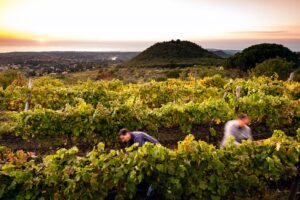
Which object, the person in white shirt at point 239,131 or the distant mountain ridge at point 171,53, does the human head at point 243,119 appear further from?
the distant mountain ridge at point 171,53

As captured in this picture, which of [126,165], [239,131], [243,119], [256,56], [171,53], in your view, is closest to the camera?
[126,165]

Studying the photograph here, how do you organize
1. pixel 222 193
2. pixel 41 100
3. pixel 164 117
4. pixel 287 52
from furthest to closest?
pixel 287 52 < pixel 41 100 < pixel 164 117 < pixel 222 193

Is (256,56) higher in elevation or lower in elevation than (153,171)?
lower

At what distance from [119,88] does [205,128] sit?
6400mm

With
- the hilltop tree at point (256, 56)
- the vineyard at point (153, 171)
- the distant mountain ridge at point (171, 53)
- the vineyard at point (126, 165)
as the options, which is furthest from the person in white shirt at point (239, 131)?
the distant mountain ridge at point (171, 53)

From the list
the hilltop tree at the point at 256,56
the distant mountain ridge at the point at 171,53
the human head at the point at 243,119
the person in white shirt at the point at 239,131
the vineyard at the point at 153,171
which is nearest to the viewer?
the vineyard at the point at 153,171

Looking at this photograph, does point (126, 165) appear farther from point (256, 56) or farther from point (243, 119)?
point (256, 56)

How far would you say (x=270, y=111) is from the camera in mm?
13586

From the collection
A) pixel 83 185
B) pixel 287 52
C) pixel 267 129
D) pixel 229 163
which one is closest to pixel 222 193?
pixel 229 163

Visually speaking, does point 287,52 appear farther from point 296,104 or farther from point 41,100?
point 41,100

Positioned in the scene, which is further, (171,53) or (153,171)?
(171,53)

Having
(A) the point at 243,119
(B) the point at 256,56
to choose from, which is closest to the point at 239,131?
(A) the point at 243,119

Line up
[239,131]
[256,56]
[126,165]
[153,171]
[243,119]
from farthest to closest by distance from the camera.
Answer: [256,56], [239,131], [243,119], [153,171], [126,165]

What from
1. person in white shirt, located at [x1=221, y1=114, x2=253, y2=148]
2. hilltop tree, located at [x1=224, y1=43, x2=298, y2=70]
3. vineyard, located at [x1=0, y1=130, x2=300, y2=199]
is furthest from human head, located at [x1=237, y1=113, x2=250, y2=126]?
hilltop tree, located at [x1=224, y1=43, x2=298, y2=70]
